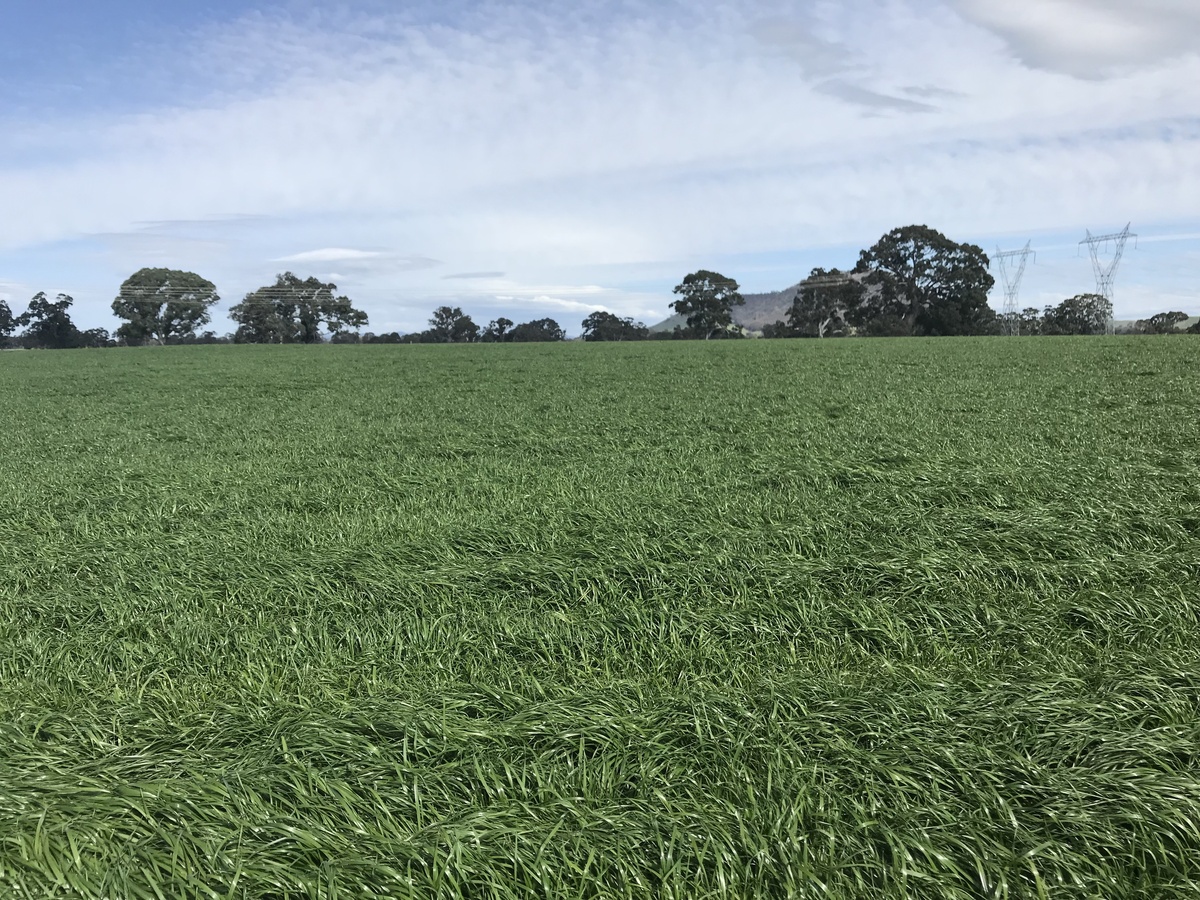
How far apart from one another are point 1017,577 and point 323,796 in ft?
17.8

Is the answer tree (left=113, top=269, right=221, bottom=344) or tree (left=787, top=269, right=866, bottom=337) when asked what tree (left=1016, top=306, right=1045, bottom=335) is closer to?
tree (left=787, top=269, right=866, bottom=337)

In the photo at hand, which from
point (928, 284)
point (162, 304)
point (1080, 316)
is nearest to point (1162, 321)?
point (1080, 316)

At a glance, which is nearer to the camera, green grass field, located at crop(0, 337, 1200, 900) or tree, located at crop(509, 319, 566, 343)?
green grass field, located at crop(0, 337, 1200, 900)

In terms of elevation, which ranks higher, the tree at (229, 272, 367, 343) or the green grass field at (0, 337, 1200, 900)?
the tree at (229, 272, 367, 343)

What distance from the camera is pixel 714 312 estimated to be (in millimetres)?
107562

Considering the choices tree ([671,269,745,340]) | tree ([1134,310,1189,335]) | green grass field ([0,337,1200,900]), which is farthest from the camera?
tree ([671,269,745,340])

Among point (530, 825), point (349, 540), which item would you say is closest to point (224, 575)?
point (349, 540)

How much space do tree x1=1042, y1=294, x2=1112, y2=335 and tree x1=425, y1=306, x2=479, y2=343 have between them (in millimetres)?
82315

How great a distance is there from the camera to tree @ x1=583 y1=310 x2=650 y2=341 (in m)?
108

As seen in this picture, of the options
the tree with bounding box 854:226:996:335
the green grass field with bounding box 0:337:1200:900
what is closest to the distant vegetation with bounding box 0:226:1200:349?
the tree with bounding box 854:226:996:335

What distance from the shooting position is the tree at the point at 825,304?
324ft

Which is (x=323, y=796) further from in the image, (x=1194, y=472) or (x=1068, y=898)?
(x=1194, y=472)

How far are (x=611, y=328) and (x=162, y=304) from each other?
2516 inches

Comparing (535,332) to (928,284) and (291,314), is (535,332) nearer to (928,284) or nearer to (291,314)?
(291,314)
